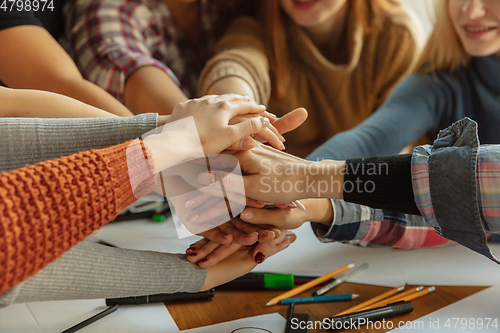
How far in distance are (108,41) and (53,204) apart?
1.46ft

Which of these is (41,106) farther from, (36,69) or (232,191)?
(232,191)

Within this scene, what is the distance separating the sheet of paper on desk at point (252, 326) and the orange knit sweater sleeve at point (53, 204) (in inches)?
5.8

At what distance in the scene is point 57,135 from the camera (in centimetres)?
42

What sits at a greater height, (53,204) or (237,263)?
(53,204)

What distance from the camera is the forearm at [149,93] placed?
2.06 feet

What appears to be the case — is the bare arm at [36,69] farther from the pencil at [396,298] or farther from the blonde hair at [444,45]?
the blonde hair at [444,45]

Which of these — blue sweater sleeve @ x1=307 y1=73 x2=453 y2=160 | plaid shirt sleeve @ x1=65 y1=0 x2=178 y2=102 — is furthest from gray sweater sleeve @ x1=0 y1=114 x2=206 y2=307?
blue sweater sleeve @ x1=307 y1=73 x2=453 y2=160

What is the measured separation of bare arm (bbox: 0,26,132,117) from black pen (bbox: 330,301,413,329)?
0.37 metres

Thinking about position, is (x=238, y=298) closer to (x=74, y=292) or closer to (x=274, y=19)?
(x=74, y=292)

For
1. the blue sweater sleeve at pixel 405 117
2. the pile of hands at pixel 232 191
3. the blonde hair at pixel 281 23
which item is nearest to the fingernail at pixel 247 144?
the pile of hands at pixel 232 191

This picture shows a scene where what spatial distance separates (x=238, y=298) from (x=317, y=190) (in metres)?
0.14

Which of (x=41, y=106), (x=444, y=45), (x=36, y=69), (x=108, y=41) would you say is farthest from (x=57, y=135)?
(x=444, y=45)

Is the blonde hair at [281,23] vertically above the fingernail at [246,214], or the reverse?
the blonde hair at [281,23]

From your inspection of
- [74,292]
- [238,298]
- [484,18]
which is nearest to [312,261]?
[238,298]
